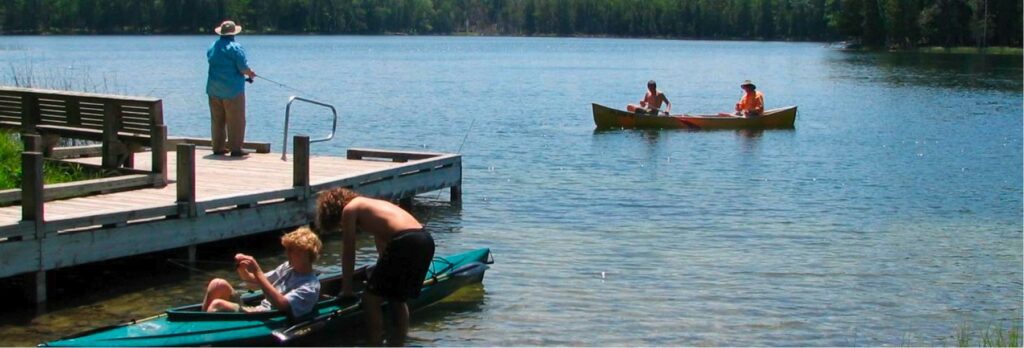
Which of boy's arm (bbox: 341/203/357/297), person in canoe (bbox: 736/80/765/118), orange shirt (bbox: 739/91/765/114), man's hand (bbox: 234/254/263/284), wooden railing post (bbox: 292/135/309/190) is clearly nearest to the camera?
boy's arm (bbox: 341/203/357/297)

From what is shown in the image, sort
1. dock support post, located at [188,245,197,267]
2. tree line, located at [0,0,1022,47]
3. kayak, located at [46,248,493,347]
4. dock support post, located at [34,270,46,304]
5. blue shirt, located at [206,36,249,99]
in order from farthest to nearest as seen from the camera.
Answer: tree line, located at [0,0,1022,47] < blue shirt, located at [206,36,249,99] < dock support post, located at [188,245,197,267] < dock support post, located at [34,270,46,304] < kayak, located at [46,248,493,347]

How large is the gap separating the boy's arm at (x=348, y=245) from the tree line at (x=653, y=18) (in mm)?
104024

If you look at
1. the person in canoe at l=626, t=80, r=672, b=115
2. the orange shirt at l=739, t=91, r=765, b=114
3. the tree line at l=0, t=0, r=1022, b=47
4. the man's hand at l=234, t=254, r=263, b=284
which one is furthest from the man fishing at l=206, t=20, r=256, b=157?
the tree line at l=0, t=0, r=1022, b=47

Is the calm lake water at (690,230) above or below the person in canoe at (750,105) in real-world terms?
below

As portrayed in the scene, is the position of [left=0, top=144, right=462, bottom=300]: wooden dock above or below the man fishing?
below

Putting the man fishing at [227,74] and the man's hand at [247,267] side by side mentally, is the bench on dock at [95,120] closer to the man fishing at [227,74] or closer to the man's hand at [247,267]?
the man fishing at [227,74]

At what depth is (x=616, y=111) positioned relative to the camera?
109ft

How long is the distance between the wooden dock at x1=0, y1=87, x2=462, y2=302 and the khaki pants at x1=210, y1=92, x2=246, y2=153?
24 cm

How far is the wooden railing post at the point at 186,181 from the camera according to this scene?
42.8 ft

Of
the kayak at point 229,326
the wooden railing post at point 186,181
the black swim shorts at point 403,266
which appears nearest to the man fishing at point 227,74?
the wooden railing post at point 186,181

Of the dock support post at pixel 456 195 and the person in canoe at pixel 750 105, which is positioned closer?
the dock support post at pixel 456 195

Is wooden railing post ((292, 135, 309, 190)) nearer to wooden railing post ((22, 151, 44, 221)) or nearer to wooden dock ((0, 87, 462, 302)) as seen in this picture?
wooden dock ((0, 87, 462, 302))

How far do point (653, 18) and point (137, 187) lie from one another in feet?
575

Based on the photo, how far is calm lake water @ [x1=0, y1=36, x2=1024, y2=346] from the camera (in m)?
12.7
